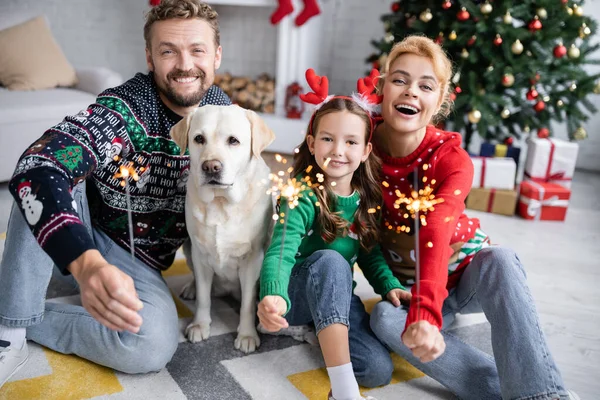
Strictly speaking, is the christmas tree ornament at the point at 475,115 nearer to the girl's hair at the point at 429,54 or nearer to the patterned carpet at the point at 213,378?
the girl's hair at the point at 429,54

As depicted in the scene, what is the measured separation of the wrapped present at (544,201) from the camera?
293 cm

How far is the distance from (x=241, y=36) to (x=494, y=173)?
231 cm

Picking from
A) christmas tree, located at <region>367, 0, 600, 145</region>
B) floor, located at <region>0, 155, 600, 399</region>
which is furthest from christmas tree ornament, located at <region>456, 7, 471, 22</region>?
floor, located at <region>0, 155, 600, 399</region>

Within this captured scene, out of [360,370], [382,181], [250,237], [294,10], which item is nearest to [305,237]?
[250,237]

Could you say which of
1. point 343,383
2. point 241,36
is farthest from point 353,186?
point 241,36

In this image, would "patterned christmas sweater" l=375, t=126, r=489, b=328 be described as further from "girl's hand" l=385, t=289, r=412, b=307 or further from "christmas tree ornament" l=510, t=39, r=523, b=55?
"christmas tree ornament" l=510, t=39, r=523, b=55

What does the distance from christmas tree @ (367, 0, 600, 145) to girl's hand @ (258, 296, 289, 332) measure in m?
2.03

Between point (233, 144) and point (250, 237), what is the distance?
0.28m

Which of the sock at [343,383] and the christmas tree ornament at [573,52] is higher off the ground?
the christmas tree ornament at [573,52]

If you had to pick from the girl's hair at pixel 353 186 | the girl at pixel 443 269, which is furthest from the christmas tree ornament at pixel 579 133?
the girl's hair at pixel 353 186

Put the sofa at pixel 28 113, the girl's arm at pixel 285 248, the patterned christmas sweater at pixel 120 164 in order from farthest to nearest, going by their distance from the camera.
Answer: the sofa at pixel 28 113
the girl's arm at pixel 285 248
the patterned christmas sweater at pixel 120 164

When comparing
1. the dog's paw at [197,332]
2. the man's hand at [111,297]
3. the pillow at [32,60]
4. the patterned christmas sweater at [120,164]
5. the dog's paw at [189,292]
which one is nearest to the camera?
the man's hand at [111,297]

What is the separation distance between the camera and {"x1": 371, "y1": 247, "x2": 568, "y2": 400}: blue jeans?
131 cm

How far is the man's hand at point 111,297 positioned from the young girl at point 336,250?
38cm
